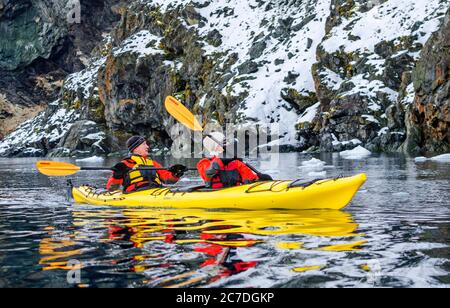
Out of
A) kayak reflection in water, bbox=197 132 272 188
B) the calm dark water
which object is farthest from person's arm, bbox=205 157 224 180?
the calm dark water

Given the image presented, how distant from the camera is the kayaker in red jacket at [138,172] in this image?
12.0 meters

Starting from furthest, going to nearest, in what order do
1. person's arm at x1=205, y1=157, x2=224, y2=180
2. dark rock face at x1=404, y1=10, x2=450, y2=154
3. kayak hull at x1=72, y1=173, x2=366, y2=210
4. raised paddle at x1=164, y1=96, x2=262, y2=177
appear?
dark rock face at x1=404, y1=10, x2=450, y2=154
raised paddle at x1=164, y1=96, x2=262, y2=177
person's arm at x1=205, y1=157, x2=224, y2=180
kayak hull at x1=72, y1=173, x2=366, y2=210

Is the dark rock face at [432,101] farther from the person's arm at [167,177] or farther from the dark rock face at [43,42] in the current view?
the dark rock face at [43,42]

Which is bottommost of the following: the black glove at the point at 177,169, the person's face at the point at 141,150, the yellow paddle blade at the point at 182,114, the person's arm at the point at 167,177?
the person's arm at the point at 167,177

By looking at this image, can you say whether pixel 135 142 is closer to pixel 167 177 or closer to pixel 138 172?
pixel 138 172

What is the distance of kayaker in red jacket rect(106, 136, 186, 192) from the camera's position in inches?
471

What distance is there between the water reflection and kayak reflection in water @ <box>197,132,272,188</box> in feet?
2.85

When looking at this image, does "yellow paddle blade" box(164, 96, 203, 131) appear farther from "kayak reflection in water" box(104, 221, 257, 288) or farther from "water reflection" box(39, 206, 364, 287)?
"kayak reflection in water" box(104, 221, 257, 288)

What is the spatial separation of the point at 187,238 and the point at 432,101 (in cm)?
3306

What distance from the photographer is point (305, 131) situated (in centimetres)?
5550

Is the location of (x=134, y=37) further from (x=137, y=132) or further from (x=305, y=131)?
(x=305, y=131)

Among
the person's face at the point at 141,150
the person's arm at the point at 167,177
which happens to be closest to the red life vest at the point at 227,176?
the person's arm at the point at 167,177

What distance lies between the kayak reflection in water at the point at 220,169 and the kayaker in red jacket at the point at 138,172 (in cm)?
105

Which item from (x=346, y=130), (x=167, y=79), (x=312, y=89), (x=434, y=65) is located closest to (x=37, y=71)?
(x=167, y=79)
